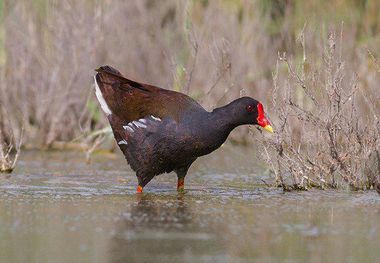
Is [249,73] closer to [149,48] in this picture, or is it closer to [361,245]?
[149,48]

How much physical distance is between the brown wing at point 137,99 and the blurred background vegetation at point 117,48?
2.29 meters

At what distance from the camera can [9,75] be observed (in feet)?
40.0

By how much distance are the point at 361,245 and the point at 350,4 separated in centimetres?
711

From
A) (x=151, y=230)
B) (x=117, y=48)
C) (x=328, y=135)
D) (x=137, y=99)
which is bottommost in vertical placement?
(x=151, y=230)

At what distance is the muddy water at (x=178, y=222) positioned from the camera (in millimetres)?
5402

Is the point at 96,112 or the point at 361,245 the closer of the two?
the point at 361,245

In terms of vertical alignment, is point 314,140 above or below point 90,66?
below

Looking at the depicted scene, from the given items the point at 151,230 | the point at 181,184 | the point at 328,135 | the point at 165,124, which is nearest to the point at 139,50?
the point at 181,184

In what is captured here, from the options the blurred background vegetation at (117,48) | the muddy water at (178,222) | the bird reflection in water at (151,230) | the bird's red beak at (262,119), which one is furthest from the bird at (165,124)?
the blurred background vegetation at (117,48)

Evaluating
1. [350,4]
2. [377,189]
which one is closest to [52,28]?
[350,4]

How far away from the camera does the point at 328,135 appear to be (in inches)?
311

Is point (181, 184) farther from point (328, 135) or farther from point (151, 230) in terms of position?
point (151, 230)

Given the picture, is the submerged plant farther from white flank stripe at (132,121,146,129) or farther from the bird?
white flank stripe at (132,121,146,129)

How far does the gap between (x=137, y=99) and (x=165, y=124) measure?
0.58 meters
